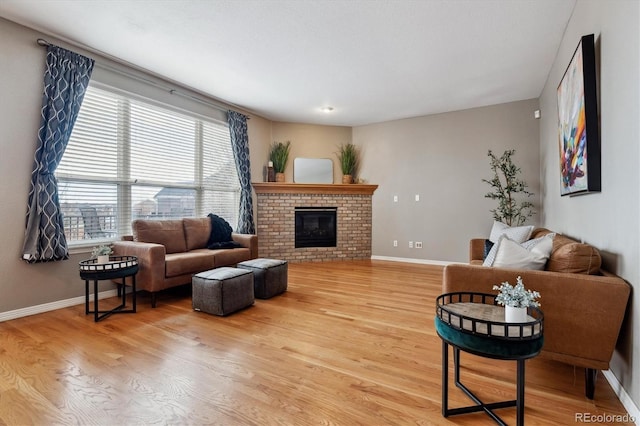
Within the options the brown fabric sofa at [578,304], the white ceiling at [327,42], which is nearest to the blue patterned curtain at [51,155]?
the white ceiling at [327,42]

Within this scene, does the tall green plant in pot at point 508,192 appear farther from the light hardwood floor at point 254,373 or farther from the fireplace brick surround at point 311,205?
the light hardwood floor at point 254,373

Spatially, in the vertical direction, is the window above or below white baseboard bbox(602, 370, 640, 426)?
above

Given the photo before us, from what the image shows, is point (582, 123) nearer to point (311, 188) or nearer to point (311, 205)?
point (311, 188)

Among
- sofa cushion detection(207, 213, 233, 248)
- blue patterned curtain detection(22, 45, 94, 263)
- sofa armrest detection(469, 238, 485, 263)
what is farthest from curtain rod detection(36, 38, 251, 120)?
sofa armrest detection(469, 238, 485, 263)

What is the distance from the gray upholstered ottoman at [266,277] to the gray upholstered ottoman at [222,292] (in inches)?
10.6

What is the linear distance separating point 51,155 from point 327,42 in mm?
2975

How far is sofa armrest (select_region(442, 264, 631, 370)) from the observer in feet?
4.91

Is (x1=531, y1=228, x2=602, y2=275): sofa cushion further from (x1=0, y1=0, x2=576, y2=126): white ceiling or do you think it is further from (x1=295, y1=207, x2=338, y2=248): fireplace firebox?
(x1=295, y1=207, x2=338, y2=248): fireplace firebox

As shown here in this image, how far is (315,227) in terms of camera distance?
5.96m

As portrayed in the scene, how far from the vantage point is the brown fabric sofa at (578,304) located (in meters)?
1.50

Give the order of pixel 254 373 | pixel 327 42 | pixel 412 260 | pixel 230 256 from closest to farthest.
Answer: pixel 254 373 < pixel 327 42 < pixel 230 256 < pixel 412 260

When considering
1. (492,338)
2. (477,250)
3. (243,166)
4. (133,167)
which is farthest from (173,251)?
(477,250)

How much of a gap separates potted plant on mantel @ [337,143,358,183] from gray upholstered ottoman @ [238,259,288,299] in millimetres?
2998

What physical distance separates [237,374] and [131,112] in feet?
11.3
